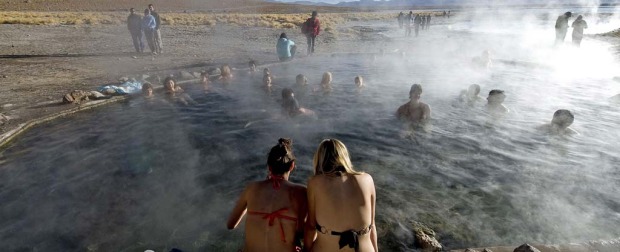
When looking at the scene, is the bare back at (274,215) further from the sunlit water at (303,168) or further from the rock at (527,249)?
the rock at (527,249)

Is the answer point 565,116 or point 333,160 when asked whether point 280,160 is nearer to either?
point 333,160

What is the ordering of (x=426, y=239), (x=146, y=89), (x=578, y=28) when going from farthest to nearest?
(x=578, y=28)
(x=146, y=89)
(x=426, y=239)

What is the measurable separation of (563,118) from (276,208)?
25.3 ft

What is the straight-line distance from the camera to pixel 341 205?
292 centimetres

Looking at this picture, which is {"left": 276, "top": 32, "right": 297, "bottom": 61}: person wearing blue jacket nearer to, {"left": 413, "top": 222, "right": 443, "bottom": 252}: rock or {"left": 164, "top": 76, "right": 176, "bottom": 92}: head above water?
{"left": 164, "top": 76, "right": 176, "bottom": 92}: head above water

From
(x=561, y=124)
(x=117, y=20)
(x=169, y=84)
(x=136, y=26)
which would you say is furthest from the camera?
(x=117, y=20)

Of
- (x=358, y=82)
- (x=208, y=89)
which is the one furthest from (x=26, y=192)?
(x=358, y=82)

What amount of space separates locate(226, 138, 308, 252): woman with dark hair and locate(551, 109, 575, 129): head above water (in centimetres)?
741

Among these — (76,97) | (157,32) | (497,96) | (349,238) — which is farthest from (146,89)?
(497,96)

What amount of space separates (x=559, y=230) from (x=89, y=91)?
11228mm

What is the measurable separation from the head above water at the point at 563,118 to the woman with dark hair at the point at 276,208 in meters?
7.41

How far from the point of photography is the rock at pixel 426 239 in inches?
167

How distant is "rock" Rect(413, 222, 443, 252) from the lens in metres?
4.25

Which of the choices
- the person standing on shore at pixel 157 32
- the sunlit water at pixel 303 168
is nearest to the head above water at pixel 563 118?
the sunlit water at pixel 303 168
